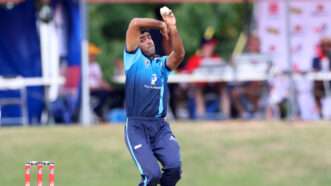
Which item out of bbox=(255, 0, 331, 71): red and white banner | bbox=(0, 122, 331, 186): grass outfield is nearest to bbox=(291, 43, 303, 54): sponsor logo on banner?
bbox=(255, 0, 331, 71): red and white banner

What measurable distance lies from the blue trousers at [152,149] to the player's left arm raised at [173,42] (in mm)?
656

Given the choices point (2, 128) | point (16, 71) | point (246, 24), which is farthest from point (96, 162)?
point (246, 24)

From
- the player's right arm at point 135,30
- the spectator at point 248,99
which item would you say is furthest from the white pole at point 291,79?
the player's right arm at point 135,30

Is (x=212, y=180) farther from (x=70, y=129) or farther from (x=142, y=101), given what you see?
(x=142, y=101)

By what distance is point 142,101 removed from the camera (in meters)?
12.1

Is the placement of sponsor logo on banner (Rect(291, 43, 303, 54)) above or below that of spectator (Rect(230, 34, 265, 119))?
above

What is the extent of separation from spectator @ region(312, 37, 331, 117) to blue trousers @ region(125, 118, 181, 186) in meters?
10.5

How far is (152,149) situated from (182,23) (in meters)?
21.0

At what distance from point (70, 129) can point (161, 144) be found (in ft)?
24.3

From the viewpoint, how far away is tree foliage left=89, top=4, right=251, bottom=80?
3316 centimetres

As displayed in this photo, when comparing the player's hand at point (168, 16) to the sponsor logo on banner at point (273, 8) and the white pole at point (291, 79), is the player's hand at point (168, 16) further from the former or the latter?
the sponsor logo on banner at point (273, 8)

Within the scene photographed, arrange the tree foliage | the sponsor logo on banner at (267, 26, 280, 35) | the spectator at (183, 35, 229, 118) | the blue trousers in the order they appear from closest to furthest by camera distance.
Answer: the blue trousers < the spectator at (183, 35, 229, 118) < the sponsor logo on banner at (267, 26, 280, 35) < the tree foliage

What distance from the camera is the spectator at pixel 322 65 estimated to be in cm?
Answer: 2238

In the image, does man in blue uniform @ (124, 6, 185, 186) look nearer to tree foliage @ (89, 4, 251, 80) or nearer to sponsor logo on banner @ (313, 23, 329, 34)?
sponsor logo on banner @ (313, 23, 329, 34)
